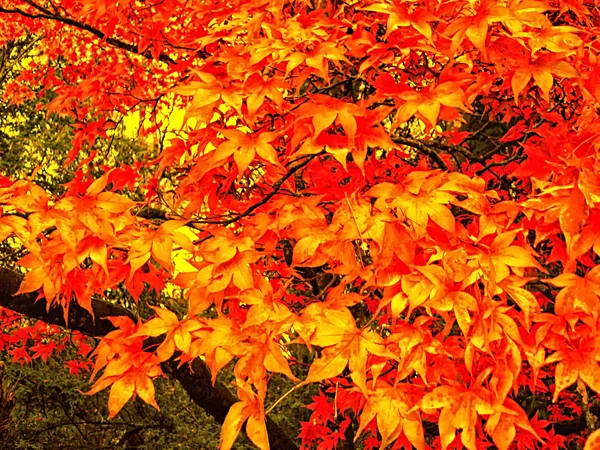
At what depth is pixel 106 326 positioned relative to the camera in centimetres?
361

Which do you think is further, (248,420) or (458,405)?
(248,420)

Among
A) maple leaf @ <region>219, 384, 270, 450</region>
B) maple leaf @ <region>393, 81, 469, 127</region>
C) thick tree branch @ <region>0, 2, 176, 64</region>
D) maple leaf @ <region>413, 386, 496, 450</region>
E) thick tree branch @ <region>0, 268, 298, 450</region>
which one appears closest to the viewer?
maple leaf @ <region>413, 386, 496, 450</region>

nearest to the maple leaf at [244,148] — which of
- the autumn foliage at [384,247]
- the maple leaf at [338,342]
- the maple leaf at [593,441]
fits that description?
the autumn foliage at [384,247]

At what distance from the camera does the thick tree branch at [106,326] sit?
10.7ft

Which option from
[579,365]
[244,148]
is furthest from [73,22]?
[579,365]

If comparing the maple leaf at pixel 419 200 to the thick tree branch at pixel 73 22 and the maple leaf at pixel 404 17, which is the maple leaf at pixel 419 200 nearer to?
the maple leaf at pixel 404 17

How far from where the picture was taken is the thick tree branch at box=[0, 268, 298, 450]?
3.26m

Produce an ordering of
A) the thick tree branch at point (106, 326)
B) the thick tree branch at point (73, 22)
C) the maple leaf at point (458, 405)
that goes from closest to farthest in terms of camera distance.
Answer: the maple leaf at point (458, 405)
the thick tree branch at point (106, 326)
the thick tree branch at point (73, 22)

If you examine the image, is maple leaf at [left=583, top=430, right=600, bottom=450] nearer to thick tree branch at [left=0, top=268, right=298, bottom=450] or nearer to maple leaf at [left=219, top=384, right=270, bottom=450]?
maple leaf at [left=219, top=384, right=270, bottom=450]

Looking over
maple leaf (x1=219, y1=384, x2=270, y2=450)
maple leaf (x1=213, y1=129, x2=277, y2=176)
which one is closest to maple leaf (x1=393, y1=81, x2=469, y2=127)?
maple leaf (x1=213, y1=129, x2=277, y2=176)

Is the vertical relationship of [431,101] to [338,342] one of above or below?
above

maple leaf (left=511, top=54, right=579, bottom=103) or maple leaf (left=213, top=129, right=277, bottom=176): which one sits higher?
maple leaf (left=213, top=129, right=277, bottom=176)

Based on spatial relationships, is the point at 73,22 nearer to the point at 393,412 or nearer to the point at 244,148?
the point at 244,148

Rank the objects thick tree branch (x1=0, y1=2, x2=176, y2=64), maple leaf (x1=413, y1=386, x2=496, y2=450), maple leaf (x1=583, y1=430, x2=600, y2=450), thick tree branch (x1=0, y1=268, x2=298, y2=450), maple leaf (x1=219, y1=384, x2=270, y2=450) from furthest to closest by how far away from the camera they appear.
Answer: thick tree branch (x1=0, y1=2, x2=176, y2=64)
thick tree branch (x1=0, y1=268, x2=298, y2=450)
maple leaf (x1=219, y1=384, x2=270, y2=450)
maple leaf (x1=413, y1=386, x2=496, y2=450)
maple leaf (x1=583, y1=430, x2=600, y2=450)
